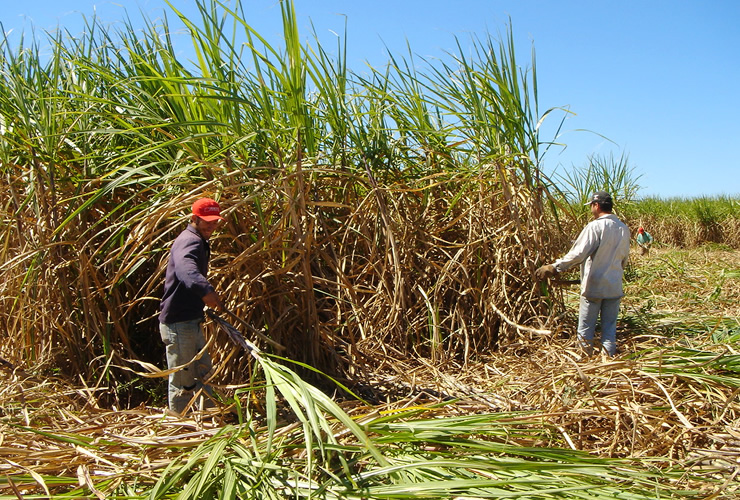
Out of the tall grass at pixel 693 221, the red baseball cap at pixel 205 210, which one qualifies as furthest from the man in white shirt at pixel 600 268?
the tall grass at pixel 693 221

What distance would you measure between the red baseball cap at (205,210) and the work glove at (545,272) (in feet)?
6.69

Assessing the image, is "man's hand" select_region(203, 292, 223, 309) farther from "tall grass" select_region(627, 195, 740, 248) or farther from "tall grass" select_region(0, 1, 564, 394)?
"tall grass" select_region(627, 195, 740, 248)

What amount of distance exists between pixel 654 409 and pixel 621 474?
64 centimetres

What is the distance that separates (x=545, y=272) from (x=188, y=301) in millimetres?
2182

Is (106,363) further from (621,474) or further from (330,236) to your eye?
(621,474)

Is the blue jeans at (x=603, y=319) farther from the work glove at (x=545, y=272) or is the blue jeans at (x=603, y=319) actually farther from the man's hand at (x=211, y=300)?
the man's hand at (x=211, y=300)

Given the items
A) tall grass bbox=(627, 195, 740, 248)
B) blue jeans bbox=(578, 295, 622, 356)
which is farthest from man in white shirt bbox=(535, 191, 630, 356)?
tall grass bbox=(627, 195, 740, 248)

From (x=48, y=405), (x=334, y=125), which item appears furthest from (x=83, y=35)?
(x=48, y=405)

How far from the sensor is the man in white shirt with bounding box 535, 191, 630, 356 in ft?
11.7

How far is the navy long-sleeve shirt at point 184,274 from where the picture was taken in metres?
2.67

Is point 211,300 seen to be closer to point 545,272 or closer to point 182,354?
point 182,354

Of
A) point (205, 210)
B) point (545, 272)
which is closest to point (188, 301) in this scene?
point (205, 210)

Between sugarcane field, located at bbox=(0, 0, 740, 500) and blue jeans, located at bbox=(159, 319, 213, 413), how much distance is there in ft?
0.09

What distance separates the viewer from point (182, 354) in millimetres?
2850
